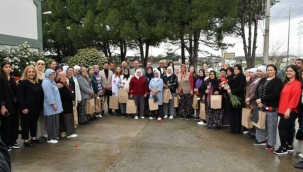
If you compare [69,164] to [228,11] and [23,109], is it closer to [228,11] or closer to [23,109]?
[23,109]

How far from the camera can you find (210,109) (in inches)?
279

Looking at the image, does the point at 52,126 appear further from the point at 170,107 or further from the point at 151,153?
the point at 170,107

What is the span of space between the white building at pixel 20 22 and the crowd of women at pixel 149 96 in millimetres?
6208

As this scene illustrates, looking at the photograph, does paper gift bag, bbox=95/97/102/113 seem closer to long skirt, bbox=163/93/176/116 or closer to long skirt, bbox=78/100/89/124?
Result: long skirt, bbox=78/100/89/124

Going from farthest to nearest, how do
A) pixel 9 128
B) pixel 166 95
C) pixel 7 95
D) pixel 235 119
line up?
pixel 166 95, pixel 235 119, pixel 9 128, pixel 7 95

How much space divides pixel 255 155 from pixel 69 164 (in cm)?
349

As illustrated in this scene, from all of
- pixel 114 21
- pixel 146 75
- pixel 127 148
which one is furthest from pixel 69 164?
pixel 114 21

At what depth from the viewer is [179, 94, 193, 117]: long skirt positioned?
8.34 meters

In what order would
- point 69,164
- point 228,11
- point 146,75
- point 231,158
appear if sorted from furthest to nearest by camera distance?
point 228,11
point 146,75
point 231,158
point 69,164

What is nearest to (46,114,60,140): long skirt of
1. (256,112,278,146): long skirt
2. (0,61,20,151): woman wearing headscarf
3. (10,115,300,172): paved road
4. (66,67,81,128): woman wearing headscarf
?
(10,115,300,172): paved road

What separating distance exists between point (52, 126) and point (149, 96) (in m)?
3.42

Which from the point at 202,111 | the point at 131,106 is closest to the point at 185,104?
the point at 202,111

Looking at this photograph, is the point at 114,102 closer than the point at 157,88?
No

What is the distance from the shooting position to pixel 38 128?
20.0 ft
